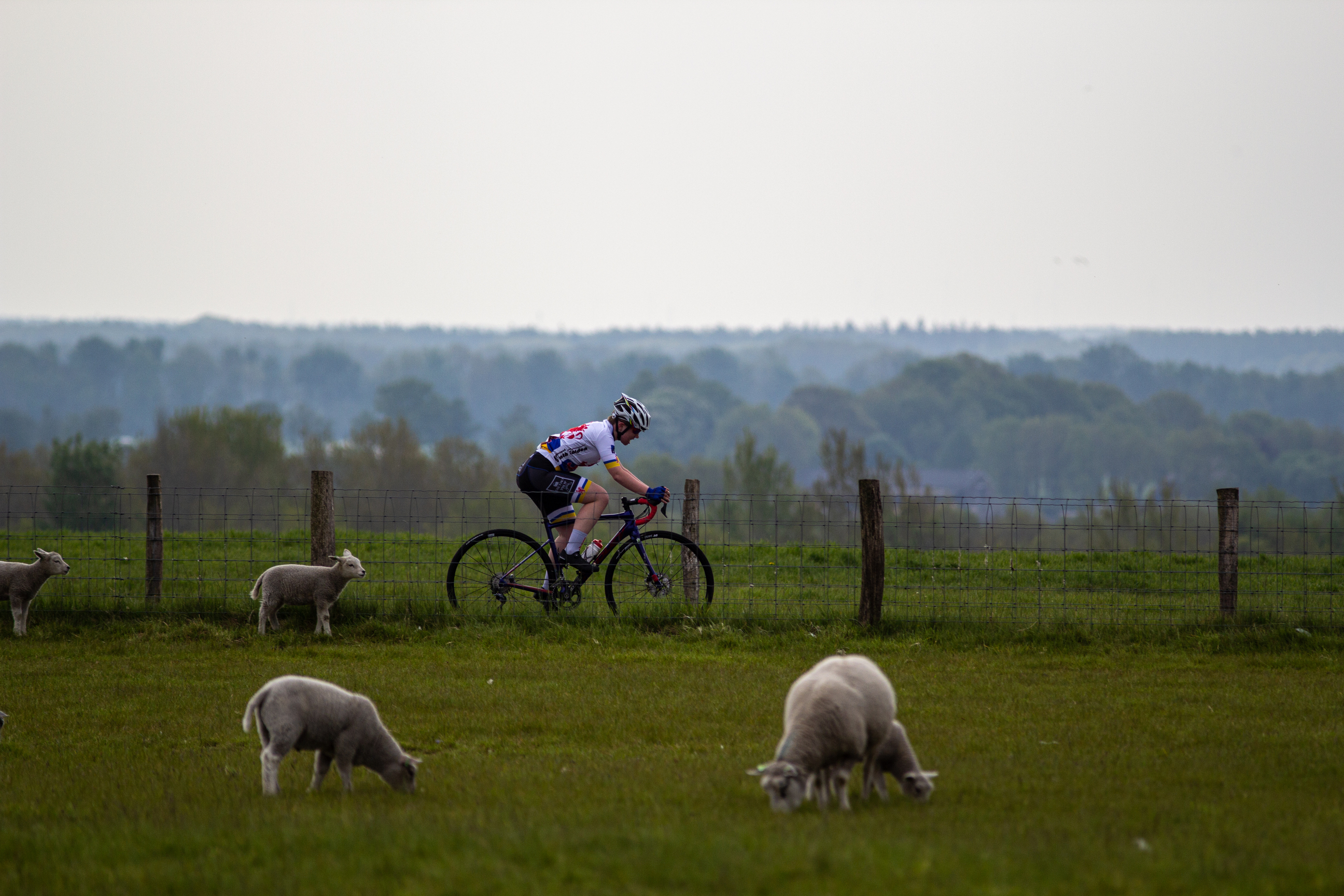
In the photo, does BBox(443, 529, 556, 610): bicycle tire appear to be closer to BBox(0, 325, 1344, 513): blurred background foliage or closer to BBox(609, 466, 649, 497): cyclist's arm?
BBox(609, 466, 649, 497): cyclist's arm

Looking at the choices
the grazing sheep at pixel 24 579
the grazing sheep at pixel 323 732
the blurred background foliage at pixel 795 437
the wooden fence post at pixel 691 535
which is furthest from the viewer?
the blurred background foliage at pixel 795 437

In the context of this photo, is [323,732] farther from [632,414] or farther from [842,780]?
[632,414]

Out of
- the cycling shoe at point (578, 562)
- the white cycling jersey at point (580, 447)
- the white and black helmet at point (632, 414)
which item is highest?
the white and black helmet at point (632, 414)

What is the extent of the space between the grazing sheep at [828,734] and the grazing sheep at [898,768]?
0.15 metres

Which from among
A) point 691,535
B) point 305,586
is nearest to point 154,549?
point 305,586

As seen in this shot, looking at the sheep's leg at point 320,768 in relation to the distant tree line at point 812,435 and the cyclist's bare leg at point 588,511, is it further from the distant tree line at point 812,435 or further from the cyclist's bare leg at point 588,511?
the distant tree line at point 812,435

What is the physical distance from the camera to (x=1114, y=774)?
729 centimetres

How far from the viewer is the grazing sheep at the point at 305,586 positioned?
12203mm

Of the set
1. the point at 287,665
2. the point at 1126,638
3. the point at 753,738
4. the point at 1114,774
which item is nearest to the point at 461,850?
the point at 753,738

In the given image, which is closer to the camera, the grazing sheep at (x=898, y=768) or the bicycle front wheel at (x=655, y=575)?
the grazing sheep at (x=898, y=768)

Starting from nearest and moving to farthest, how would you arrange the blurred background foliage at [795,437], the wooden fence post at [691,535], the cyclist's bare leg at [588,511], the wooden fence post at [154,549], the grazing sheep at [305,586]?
the grazing sheep at [305,586] < the cyclist's bare leg at [588,511] < the wooden fence post at [154,549] < the wooden fence post at [691,535] < the blurred background foliage at [795,437]

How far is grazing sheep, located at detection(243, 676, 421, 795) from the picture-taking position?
6773 millimetres

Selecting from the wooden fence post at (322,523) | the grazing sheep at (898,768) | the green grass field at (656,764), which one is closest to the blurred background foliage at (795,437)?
the wooden fence post at (322,523)

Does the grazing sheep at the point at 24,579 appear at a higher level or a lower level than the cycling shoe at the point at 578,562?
lower
